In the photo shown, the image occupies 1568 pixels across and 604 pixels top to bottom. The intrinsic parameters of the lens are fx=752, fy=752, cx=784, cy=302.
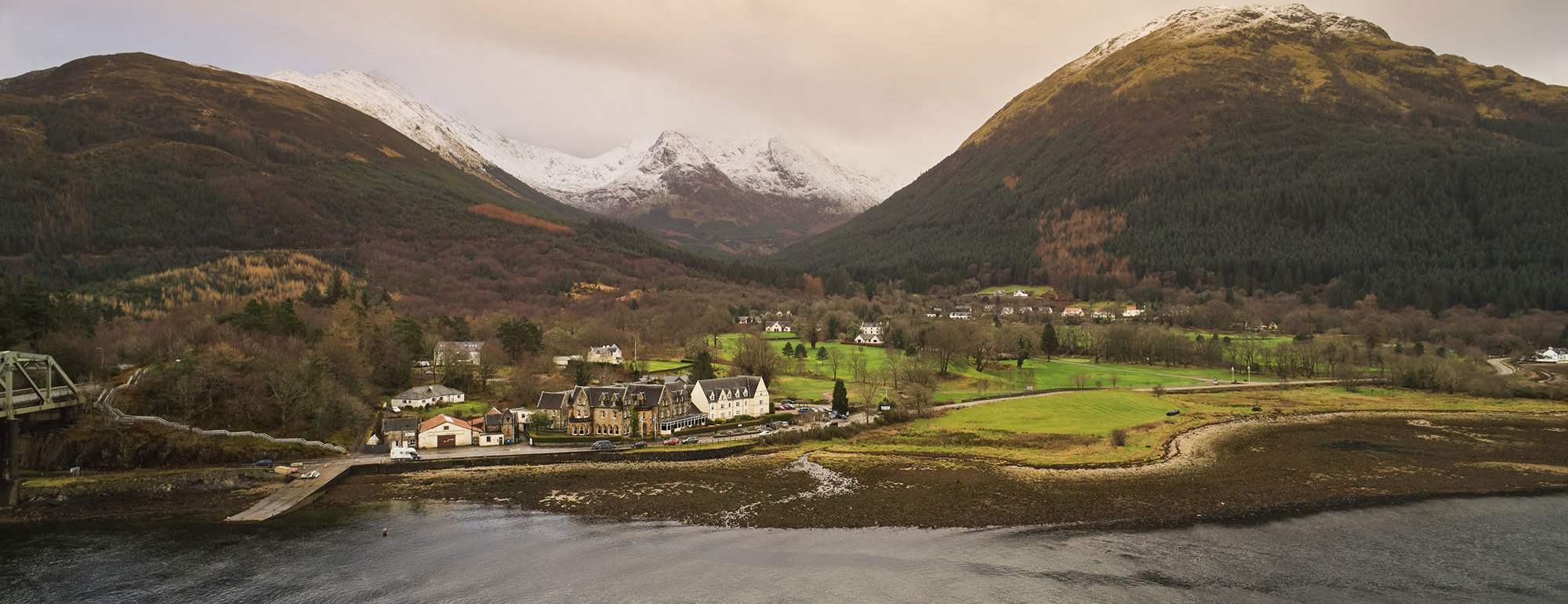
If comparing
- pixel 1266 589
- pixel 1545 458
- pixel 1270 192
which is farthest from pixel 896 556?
pixel 1270 192

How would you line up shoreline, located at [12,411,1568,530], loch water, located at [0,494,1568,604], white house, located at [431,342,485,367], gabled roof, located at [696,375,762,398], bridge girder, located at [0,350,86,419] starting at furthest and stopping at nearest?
1. white house, located at [431,342,485,367]
2. gabled roof, located at [696,375,762,398]
3. bridge girder, located at [0,350,86,419]
4. shoreline, located at [12,411,1568,530]
5. loch water, located at [0,494,1568,604]

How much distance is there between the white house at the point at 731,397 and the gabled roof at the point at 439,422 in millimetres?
19390

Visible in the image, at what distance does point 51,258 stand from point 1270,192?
842 feet

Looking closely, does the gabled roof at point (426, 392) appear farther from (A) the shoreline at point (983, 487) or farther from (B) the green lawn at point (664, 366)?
(B) the green lawn at point (664, 366)

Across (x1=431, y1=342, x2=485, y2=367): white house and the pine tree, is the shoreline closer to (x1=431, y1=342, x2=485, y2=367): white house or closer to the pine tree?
(x1=431, y1=342, x2=485, y2=367): white house

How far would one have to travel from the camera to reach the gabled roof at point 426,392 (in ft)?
214

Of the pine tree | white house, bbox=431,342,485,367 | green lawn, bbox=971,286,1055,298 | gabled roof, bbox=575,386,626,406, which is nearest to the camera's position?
gabled roof, bbox=575,386,626,406

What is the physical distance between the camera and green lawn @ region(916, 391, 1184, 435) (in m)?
64.8

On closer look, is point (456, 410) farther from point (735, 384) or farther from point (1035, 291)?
point (1035, 291)

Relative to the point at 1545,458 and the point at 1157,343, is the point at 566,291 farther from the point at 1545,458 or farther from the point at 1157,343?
the point at 1545,458

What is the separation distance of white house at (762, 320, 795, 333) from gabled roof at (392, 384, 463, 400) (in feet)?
235

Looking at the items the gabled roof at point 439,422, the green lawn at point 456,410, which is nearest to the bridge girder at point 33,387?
the gabled roof at point 439,422

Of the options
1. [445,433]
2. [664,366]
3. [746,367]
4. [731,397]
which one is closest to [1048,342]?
[746,367]

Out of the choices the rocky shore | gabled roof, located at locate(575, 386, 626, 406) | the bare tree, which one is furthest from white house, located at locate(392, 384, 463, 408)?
the bare tree
